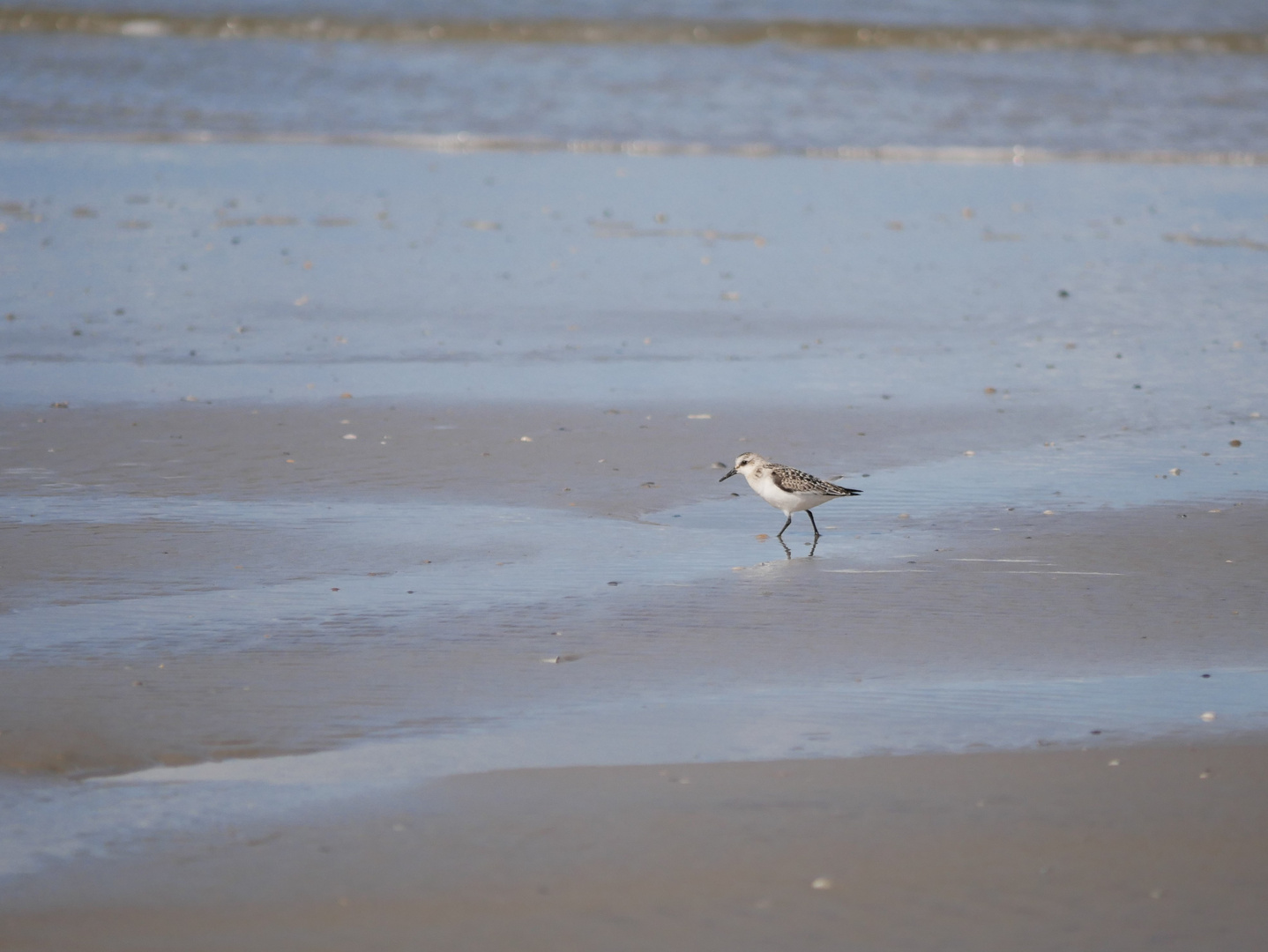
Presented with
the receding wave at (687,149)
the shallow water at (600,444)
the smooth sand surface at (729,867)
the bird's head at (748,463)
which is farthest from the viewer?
the receding wave at (687,149)

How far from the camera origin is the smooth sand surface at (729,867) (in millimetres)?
4094

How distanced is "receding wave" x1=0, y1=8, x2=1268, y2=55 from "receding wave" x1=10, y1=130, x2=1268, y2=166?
10.1 m

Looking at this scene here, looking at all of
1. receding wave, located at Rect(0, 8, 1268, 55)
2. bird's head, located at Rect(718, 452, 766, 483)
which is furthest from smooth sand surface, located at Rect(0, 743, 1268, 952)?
receding wave, located at Rect(0, 8, 1268, 55)

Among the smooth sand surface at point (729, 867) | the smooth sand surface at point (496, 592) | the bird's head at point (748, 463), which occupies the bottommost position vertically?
the smooth sand surface at point (729, 867)

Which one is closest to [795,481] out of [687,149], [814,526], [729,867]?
[814,526]

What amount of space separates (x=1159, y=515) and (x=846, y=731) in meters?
3.22

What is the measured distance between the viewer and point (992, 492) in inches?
326

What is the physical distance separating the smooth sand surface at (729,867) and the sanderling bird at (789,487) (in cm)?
252

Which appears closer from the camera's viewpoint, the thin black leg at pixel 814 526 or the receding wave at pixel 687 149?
the thin black leg at pixel 814 526

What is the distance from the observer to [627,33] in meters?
30.7

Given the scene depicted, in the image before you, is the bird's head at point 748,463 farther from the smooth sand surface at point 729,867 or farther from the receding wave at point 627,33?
the receding wave at point 627,33

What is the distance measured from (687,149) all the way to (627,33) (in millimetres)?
11735

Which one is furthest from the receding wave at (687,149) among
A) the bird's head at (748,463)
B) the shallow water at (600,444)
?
the bird's head at (748,463)

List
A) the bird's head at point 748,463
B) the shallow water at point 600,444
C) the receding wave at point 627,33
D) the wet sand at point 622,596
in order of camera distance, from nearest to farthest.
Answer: the wet sand at point 622,596 < the shallow water at point 600,444 < the bird's head at point 748,463 < the receding wave at point 627,33
